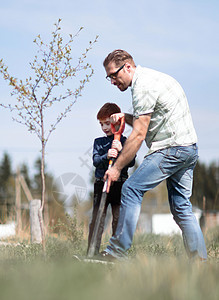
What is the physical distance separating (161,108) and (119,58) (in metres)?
0.64

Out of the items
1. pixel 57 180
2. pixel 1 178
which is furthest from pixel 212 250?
pixel 1 178

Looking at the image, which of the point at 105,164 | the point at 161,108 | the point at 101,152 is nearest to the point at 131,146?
the point at 161,108

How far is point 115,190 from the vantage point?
15.5ft

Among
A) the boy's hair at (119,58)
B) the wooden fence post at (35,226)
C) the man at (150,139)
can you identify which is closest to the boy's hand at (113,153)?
the man at (150,139)

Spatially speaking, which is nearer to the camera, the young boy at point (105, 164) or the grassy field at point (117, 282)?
the grassy field at point (117, 282)

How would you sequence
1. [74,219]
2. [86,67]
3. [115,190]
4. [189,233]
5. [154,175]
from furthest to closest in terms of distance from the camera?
1. [74,219]
2. [86,67]
3. [115,190]
4. [189,233]
5. [154,175]

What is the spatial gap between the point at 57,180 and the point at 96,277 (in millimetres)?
2683

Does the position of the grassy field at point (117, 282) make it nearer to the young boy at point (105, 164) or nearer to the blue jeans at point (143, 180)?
the blue jeans at point (143, 180)

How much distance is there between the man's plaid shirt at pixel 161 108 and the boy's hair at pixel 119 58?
0.49 ft

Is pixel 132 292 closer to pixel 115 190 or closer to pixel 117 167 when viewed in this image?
pixel 117 167

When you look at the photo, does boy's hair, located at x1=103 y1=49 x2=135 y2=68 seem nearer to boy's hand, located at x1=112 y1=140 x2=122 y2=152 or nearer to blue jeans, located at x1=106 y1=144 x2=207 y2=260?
boy's hand, located at x1=112 y1=140 x2=122 y2=152

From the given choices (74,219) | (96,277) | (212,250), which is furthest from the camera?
(74,219)

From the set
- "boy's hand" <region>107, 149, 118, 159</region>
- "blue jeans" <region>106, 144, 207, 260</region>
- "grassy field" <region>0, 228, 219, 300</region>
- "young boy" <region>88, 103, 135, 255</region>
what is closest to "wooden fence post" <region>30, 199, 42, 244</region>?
"young boy" <region>88, 103, 135, 255</region>

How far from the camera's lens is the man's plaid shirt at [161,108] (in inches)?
148
